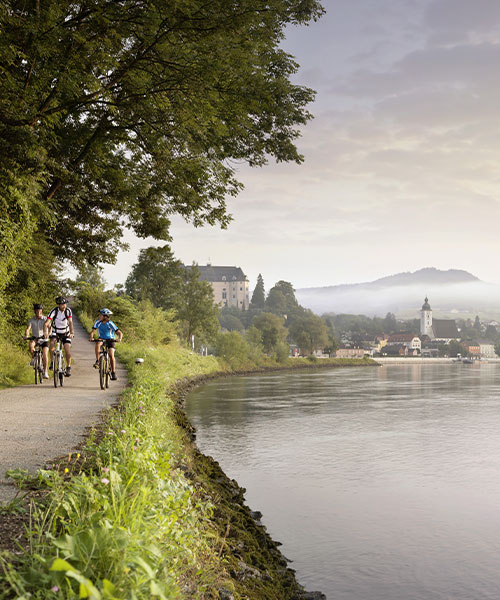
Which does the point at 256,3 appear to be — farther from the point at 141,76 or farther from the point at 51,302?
the point at 51,302

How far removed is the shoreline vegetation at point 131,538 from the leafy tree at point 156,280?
6029 cm

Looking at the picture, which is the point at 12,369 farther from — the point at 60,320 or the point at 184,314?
the point at 184,314

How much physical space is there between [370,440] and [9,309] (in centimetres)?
1230

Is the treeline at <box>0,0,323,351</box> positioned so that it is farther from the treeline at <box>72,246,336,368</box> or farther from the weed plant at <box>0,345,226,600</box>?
the treeline at <box>72,246,336,368</box>

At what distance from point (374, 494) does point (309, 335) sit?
4353 inches

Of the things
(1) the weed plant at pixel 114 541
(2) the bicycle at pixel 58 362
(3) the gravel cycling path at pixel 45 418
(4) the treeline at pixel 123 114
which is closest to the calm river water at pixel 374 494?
(3) the gravel cycling path at pixel 45 418

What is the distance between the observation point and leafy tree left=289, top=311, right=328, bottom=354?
124062 mm

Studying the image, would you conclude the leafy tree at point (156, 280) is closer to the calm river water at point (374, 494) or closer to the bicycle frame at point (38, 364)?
the calm river water at point (374, 494)

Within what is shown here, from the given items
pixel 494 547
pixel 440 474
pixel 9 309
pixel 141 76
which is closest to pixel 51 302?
pixel 9 309

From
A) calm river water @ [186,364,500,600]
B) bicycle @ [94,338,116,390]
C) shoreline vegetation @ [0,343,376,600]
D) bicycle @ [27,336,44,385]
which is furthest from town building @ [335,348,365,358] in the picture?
shoreline vegetation @ [0,343,376,600]

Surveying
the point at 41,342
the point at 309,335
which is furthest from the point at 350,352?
the point at 41,342

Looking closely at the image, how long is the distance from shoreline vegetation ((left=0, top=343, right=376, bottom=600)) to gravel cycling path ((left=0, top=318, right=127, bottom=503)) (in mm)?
401

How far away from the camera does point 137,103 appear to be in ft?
43.7

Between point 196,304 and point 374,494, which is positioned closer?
point 374,494
